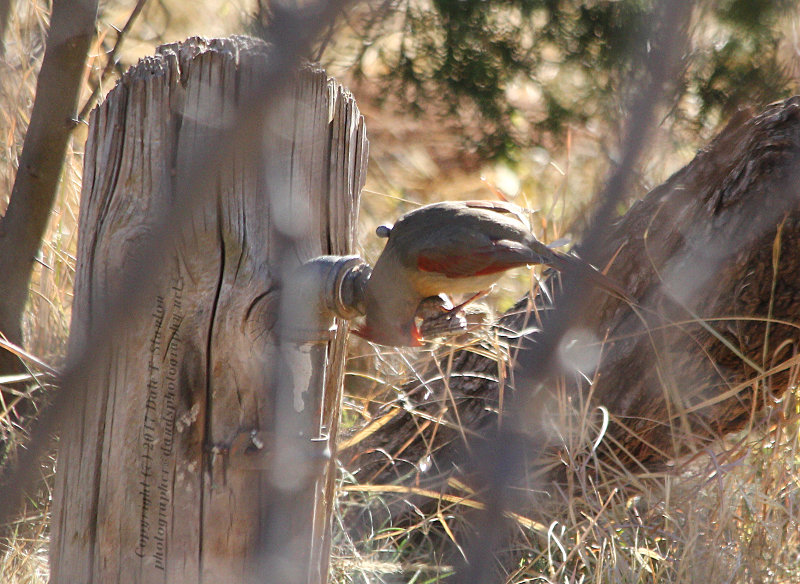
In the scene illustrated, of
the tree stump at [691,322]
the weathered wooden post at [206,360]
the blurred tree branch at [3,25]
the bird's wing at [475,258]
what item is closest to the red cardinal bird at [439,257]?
the bird's wing at [475,258]

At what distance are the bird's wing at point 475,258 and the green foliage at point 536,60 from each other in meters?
1.16

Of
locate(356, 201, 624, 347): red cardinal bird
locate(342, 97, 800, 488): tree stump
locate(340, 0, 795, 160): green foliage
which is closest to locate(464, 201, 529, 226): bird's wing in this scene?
locate(356, 201, 624, 347): red cardinal bird

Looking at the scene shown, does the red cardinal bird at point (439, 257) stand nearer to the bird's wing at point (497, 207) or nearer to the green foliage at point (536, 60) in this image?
the bird's wing at point (497, 207)

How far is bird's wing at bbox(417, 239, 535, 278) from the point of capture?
2.71ft

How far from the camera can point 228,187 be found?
97cm

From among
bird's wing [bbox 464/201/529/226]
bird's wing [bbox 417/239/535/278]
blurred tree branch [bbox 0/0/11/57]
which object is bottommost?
bird's wing [bbox 417/239/535/278]

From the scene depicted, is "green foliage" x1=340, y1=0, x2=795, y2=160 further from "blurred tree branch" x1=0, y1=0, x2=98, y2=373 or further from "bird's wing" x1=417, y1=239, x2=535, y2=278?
"bird's wing" x1=417, y1=239, x2=535, y2=278

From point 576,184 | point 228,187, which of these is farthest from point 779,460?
point 576,184

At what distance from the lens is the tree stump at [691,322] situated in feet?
5.30

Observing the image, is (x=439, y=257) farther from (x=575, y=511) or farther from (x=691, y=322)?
(x=575, y=511)

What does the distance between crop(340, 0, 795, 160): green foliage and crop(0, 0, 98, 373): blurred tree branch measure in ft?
2.48

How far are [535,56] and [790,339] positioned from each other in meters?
1.28

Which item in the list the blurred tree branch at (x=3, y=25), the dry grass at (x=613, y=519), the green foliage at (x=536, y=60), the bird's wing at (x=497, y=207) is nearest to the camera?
the bird's wing at (x=497, y=207)

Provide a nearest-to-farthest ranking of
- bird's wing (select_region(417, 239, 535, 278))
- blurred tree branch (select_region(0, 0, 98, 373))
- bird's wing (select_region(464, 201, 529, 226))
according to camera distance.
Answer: bird's wing (select_region(417, 239, 535, 278)) → bird's wing (select_region(464, 201, 529, 226)) → blurred tree branch (select_region(0, 0, 98, 373))
